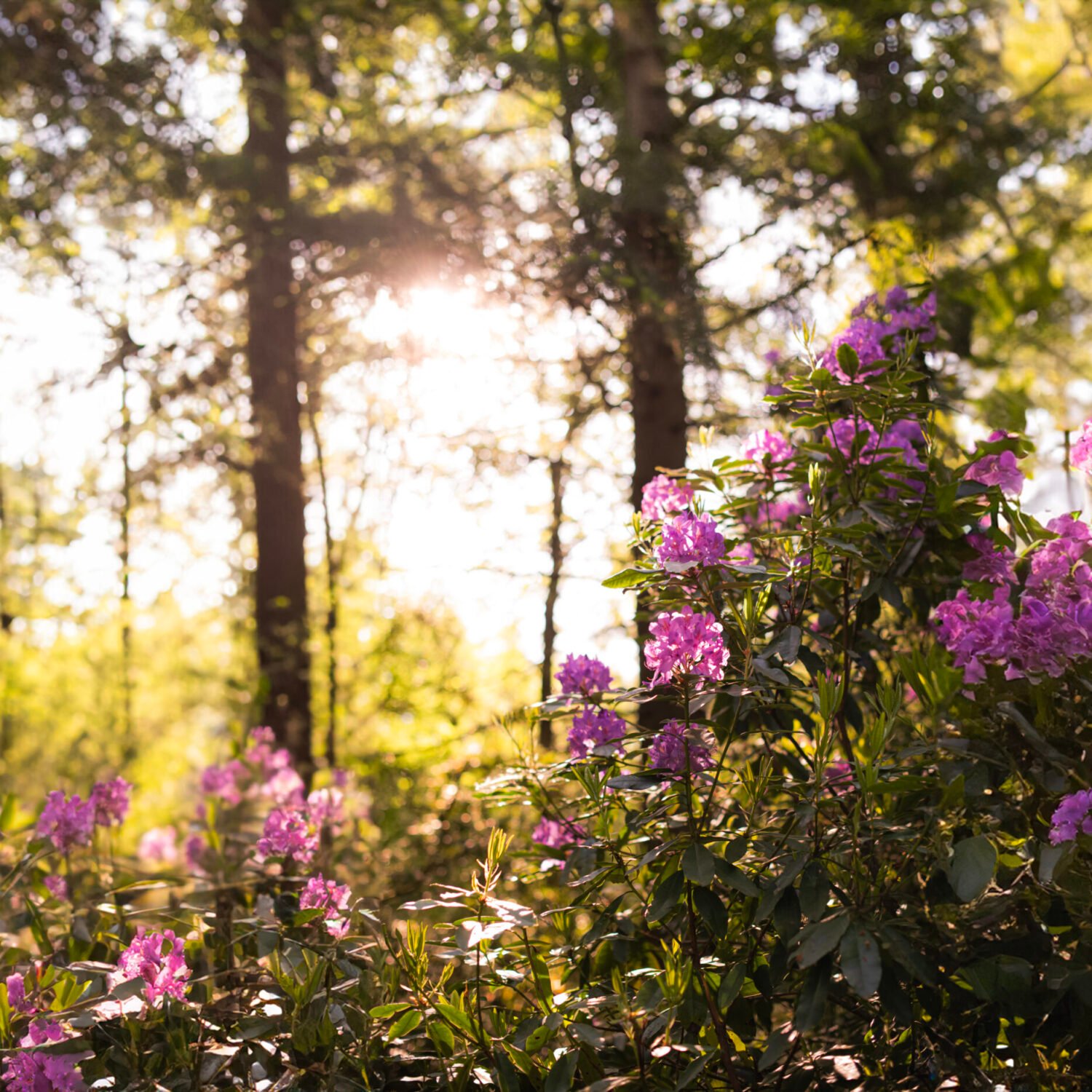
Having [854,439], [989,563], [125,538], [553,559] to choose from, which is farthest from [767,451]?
[125,538]

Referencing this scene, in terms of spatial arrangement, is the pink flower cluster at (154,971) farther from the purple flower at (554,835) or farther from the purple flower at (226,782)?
the purple flower at (226,782)

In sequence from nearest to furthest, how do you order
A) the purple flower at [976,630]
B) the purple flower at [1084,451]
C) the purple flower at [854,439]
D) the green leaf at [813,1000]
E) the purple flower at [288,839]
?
the green leaf at [813,1000] < the purple flower at [976,630] < the purple flower at [1084,451] < the purple flower at [854,439] < the purple flower at [288,839]

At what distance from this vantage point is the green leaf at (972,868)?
162 cm

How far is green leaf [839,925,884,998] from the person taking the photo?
1481mm

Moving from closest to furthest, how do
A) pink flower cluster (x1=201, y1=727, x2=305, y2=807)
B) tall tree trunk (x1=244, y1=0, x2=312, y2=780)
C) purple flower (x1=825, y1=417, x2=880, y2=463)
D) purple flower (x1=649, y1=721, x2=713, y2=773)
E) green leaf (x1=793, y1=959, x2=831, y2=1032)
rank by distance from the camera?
green leaf (x1=793, y1=959, x2=831, y2=1032), purple flower (x1=649, y1=721, x2=713, y2=773), purple flower (x1=825, y1=417, x2=880, y2=463), pink flower cluster (x1=201, y1=727, x2=305, y2=807), tall tree trunk (x1=244, y1=0, x2=312, y2=780)

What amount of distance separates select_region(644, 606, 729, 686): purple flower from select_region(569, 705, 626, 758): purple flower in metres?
0.30

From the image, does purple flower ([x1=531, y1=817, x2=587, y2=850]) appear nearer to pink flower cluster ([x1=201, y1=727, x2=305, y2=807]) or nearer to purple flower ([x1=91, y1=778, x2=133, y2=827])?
purple flower ([x1=91, y1=778, x2=133, y2=827])

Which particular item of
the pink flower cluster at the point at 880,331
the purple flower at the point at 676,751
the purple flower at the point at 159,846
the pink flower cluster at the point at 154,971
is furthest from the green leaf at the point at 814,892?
the purple flower at the point at 159,846

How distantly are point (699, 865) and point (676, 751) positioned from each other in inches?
10.5

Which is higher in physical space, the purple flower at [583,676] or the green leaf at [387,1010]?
the purple flower at [583,676]

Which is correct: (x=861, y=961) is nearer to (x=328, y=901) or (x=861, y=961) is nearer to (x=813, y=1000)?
(x=813, y=1000)

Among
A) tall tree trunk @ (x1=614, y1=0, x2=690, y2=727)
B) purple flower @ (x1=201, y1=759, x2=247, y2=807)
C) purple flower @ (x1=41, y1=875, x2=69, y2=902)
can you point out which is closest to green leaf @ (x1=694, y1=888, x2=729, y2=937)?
purple flower @ (x1=41, y1=875, x2=69, y2=902)

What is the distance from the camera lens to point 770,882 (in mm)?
1798

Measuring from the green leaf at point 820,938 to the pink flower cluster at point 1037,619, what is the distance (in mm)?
672
